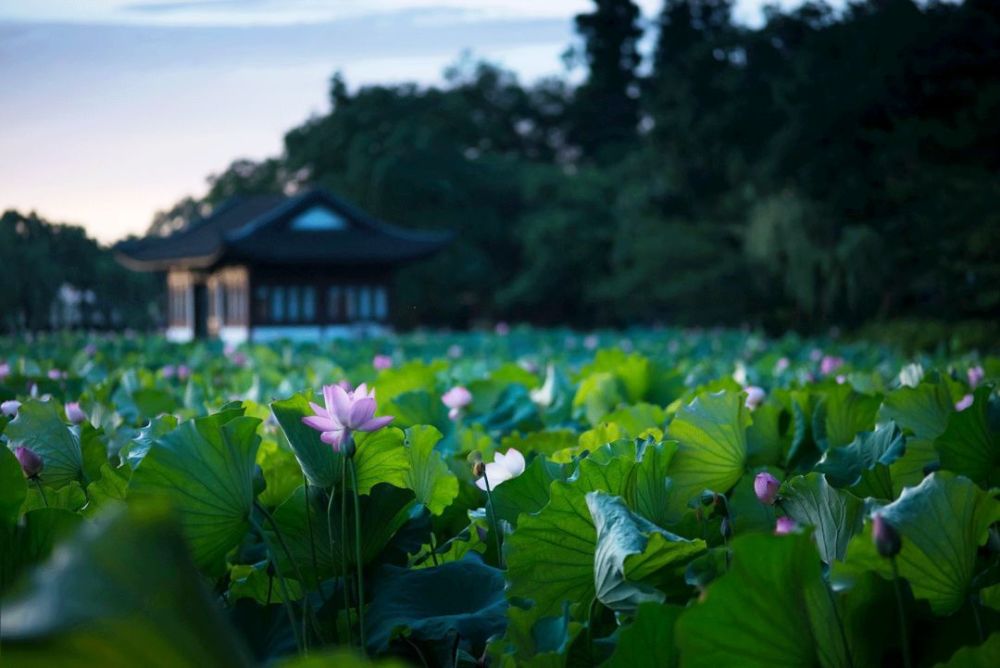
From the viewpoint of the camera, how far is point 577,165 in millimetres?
36000

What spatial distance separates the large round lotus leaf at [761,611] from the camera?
2.05 feet

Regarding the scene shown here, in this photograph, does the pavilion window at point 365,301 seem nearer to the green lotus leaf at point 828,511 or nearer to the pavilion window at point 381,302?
the pavilion window at point 381,302

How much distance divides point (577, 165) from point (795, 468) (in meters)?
34.8

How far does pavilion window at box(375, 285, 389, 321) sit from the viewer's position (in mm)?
24617

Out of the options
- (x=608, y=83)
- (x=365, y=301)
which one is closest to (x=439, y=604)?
(x=365, y=301)

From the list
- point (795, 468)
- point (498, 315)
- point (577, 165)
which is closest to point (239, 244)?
point (498, 315)

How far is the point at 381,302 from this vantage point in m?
24.8

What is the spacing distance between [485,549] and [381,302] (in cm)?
2376

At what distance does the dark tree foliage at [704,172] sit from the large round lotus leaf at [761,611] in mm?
11839

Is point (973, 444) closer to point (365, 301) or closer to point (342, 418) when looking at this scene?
point (342, 418)

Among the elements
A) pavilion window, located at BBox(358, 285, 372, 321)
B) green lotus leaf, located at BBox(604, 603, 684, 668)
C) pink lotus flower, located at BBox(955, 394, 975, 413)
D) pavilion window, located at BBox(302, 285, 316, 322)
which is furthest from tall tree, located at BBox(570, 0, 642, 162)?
green lotus leaf, located at BBox(604, 603, 684, 668)

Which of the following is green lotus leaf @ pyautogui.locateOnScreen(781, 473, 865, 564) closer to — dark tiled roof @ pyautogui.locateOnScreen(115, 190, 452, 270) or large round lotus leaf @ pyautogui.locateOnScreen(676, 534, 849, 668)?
large round lotus leaf @ pyautogui.locateOnScreen(676, 534, 849, 668)

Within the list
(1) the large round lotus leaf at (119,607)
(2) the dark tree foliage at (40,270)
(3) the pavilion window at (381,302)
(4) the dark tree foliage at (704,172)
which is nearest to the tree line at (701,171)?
(4) the dark tree foliage at (704,172)

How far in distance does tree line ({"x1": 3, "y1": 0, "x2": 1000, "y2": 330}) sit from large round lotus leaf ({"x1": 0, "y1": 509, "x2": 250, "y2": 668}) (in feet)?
39.9
